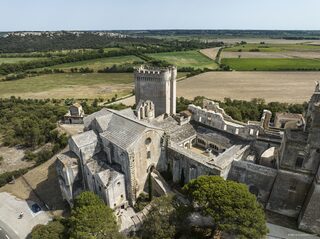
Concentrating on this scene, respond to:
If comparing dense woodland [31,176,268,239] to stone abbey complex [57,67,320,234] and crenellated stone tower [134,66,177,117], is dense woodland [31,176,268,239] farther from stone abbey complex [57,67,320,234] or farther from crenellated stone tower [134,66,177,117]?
crenellated stone tower [134,66,177,117]

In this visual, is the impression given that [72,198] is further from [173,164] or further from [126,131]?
[173,164]

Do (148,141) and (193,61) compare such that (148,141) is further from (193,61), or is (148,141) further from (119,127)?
(193,61)

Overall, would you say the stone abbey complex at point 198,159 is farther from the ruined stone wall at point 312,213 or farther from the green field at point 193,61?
the green field at point 193,61

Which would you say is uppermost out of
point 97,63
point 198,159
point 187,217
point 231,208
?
point 231,208

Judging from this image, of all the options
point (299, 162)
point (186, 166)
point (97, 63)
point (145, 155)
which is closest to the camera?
point (299, 162)

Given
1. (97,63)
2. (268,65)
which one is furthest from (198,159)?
(97,63)

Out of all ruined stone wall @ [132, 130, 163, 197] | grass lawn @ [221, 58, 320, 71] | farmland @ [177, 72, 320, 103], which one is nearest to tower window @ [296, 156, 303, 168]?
ruined stone wall @ [132, 130, 163, 197]

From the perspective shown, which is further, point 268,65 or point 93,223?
point 268,65
